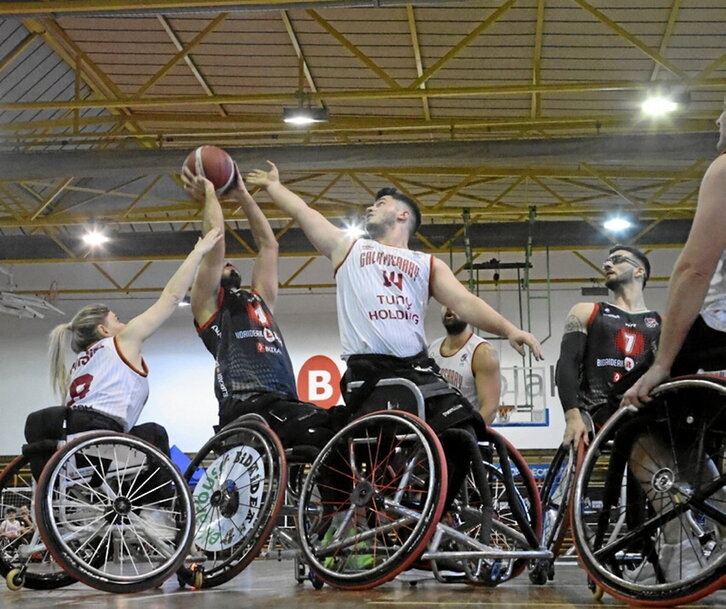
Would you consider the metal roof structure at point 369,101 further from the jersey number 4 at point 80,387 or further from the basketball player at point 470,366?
the jersey number 4 at point 80,387

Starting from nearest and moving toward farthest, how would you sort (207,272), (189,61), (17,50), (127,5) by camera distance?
(207,272), (127,5), (17,50), (189,61)

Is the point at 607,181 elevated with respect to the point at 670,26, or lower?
lower

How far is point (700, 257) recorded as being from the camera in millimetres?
2658

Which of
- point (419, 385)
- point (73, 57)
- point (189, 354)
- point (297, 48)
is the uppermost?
point (73, 57)

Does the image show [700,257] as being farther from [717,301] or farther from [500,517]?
[500,517]

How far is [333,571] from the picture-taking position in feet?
11.0

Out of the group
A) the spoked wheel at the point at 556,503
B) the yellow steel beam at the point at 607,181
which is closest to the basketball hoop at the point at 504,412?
the yellow steel beam at the point at 607,181

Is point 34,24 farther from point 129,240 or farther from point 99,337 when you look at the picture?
point 99,337

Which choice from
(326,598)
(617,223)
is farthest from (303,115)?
(326,598)

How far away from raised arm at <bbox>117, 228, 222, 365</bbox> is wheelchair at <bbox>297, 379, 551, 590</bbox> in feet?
3.51

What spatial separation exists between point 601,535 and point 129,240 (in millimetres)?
12922

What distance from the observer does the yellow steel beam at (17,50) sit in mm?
10414

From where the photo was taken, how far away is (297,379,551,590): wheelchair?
313 centimetres

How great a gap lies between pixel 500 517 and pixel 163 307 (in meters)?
1.70
